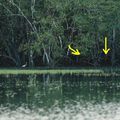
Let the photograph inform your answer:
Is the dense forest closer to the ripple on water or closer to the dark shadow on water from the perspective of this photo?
the dark shadow on water

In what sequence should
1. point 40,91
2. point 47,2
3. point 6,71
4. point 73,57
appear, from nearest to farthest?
point 40,91 < point 6,71 < point 47,2 < point 73,57

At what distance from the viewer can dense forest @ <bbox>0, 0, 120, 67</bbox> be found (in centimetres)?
4653

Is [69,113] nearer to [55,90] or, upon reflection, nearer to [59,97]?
[59,97]

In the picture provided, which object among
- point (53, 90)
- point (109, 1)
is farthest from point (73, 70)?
point (53, 90)

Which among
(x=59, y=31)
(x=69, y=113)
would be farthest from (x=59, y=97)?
(x=59, y=31)

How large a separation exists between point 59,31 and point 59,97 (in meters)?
19.4

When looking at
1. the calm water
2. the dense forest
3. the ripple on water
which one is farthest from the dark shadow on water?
the dense forest

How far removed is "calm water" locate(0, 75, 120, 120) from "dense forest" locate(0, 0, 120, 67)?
854cm

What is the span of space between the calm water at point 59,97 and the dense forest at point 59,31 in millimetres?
8544

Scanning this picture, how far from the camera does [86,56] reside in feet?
161

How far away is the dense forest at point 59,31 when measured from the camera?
46531 mm

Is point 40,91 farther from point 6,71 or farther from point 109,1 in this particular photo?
point 109,1

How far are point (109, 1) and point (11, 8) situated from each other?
8.01 m

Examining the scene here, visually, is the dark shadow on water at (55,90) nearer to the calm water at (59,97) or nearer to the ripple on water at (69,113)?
the calm water at (59,97)
